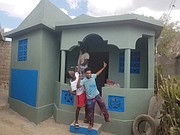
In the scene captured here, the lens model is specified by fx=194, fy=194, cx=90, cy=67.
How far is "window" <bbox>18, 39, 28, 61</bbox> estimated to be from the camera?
7.90 metres

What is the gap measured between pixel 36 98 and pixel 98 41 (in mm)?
3491

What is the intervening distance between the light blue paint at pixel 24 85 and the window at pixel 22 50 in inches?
21.1

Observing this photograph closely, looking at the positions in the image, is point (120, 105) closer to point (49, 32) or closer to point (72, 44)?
point (72, 44)

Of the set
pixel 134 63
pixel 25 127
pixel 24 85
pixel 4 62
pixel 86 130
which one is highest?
pixel 4 62

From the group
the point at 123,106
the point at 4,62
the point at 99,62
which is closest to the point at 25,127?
the point at 123,106

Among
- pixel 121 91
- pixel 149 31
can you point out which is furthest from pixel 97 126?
pixel 149 31

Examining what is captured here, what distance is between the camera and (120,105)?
5.95 meters

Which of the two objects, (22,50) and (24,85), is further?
(22,50)

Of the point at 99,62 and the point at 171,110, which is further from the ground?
the point at 99,62

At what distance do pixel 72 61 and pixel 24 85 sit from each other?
2.32 m

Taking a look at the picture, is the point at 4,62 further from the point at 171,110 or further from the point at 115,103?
the point at 171,110

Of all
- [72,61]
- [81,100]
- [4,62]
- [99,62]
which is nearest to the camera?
[81,100]

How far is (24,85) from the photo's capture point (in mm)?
7621

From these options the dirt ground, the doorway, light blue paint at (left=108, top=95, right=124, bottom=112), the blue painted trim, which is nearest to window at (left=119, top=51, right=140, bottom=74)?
the doorway
